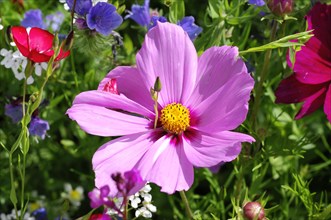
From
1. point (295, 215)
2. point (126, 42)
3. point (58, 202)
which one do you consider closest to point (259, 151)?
point (295, 215)

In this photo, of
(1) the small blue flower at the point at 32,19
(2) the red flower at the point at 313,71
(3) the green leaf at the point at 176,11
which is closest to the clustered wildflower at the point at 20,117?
(1) the small blue flower at the point at 32,19

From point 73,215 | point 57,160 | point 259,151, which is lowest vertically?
point 73,215

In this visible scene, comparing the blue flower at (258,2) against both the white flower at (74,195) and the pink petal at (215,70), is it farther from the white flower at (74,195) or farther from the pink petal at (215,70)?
the white flower at (74,195)

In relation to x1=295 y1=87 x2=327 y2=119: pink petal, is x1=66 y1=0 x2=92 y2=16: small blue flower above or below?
above

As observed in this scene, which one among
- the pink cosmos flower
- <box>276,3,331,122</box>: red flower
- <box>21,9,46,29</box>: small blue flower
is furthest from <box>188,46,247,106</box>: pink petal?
<box>21,9,46,29</box>: small blue flower

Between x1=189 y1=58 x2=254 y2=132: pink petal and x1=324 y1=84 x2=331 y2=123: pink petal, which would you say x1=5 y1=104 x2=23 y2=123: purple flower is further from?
x1=324 y1=84 x2=331 y2=123: pink petal

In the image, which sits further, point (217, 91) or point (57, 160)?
point (57, 160)

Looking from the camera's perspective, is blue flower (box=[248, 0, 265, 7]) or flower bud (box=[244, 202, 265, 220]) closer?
flower bud (box=[244, 202, 265, 220])

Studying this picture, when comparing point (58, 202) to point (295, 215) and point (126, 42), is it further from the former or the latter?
point (295, 215)
